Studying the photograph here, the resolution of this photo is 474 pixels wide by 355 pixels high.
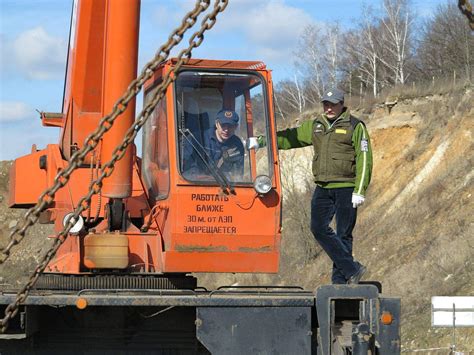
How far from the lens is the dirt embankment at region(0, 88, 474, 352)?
20.2 m

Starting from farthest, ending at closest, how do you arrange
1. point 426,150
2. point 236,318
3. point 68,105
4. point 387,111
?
point 387,111
point 426,150
point 68,105
point 236,318

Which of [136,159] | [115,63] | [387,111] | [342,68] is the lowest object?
[136,159]

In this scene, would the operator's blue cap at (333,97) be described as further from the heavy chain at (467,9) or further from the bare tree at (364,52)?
the bare tree at (364,52)

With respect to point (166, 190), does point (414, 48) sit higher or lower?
higher

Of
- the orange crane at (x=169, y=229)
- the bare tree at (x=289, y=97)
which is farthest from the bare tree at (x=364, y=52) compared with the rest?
the orange crane at (x=169, y=229)

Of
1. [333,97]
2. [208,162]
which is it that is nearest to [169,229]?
[208,162]

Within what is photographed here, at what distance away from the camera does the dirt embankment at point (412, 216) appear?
2022 cm

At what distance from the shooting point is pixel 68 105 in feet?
30.0

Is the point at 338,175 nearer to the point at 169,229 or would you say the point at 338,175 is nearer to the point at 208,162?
the point at 208,162

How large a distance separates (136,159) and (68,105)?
0.80 meters

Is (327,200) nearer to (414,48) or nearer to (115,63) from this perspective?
(115,63)

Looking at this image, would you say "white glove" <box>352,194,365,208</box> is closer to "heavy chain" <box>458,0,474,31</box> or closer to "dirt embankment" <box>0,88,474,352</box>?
"heavy chain" <box>458,0,474,31</box>

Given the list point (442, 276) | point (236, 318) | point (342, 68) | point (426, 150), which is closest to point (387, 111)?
point (426, 150)

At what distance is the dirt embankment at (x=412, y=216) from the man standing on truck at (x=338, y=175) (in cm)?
831
